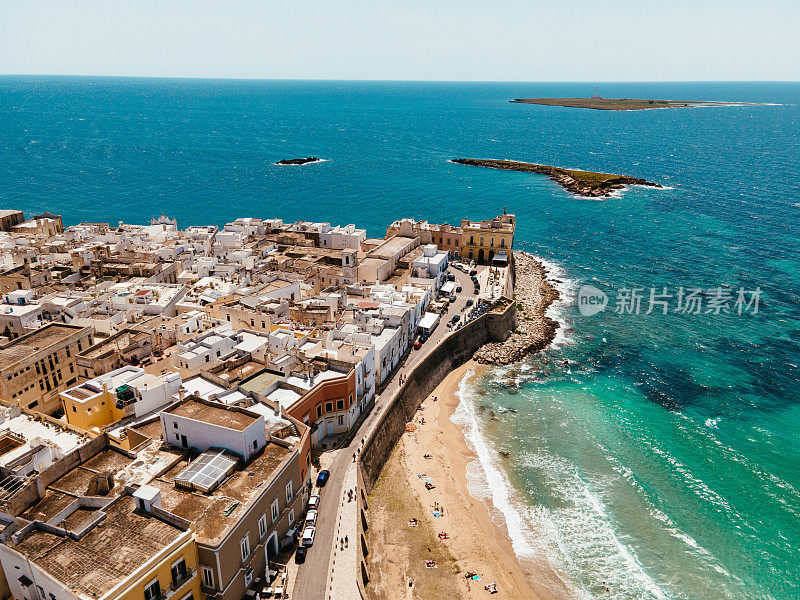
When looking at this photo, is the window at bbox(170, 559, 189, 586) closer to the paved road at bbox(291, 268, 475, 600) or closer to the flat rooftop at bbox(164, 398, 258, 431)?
the paved road at bbox(291, 268, 475, 600)

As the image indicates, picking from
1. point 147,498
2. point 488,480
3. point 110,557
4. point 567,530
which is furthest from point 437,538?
point 110,557

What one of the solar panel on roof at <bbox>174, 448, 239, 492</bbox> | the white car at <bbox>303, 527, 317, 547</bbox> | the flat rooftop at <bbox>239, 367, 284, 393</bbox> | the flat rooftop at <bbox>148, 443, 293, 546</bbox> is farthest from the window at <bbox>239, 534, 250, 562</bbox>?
the flat rooftop at <bbox>239, 367, 284, 393</bbox>

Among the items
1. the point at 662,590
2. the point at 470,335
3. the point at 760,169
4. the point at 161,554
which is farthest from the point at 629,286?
the point at 760,169

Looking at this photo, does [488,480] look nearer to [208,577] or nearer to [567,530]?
[567,530]

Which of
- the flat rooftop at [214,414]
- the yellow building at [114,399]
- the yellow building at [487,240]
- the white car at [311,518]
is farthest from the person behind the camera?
the yellow building at [487,240]

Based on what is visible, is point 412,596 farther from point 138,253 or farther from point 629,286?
point 629,286

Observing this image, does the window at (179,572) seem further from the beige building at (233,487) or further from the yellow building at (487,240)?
the yellow building at (487,240)

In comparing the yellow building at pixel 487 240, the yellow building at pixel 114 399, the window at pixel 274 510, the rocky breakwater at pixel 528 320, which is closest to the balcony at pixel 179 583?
the window at pixel 274 510

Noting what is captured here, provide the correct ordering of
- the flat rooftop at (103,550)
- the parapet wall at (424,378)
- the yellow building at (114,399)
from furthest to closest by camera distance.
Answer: the parapet wall at (424,378) < the yellow building at (114,399) < the flat rooftop at (103,550)
